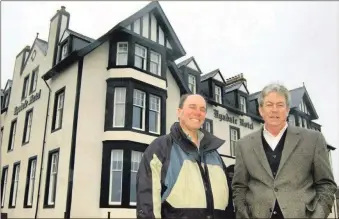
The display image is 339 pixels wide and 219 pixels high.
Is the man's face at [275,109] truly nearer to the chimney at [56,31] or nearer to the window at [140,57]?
the window at [140,57]

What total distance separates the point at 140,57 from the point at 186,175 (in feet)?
34.5

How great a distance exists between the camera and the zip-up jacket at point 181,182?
2.42 meters

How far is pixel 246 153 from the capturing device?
2.66m

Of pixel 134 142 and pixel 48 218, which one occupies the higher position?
pixel 134 142

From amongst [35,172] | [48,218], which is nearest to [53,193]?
[48,218]

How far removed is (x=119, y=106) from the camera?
1184 cm

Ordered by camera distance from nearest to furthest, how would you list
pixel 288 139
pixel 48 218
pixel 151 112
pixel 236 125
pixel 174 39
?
1. pixel 288 139
2. pixel 48 218
3. pixel 151 112
4. pixel 174 39
5. pixel 236 125

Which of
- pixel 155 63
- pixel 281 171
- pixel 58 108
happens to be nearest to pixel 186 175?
pixel 281 171

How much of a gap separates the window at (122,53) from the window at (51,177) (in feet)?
12.4

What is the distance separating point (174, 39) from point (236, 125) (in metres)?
5.52

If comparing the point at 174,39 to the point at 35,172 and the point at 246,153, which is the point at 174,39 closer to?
the point at 35,172

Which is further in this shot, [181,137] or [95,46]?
[95,46]

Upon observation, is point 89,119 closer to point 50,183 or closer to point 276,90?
point 50,183

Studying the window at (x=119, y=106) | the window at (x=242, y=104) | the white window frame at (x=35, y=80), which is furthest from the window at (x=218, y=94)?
the white window frame at (x=35, y=80)
